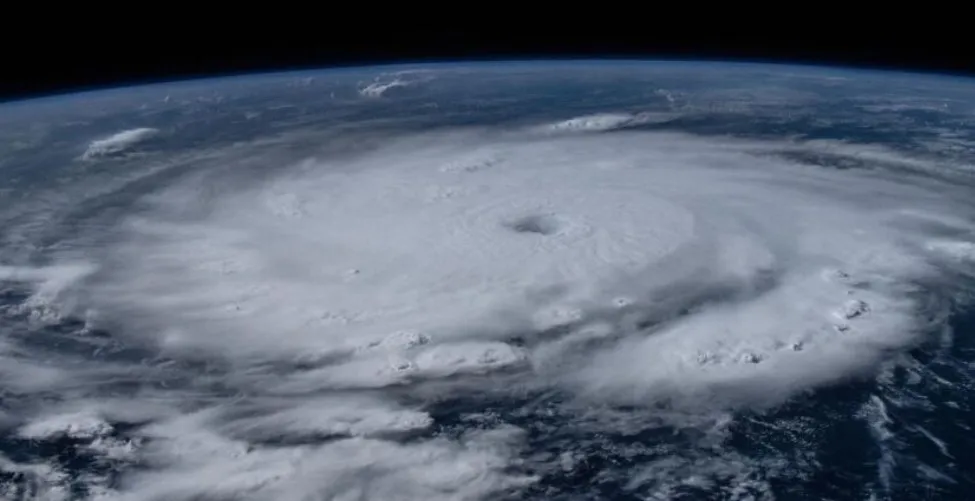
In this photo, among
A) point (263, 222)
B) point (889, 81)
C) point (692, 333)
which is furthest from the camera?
point (889, 81)

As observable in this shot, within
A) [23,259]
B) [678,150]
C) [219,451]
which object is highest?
[678,150]

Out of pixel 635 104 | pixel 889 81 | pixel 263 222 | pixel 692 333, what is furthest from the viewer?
pixel 889 81

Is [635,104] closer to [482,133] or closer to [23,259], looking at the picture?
[482,133]

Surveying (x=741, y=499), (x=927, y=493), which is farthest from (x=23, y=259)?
(x=927, y=493)

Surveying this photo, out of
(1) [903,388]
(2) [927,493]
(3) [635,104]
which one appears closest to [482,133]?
(3) [635,104]

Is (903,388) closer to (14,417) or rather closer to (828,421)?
(828,421)

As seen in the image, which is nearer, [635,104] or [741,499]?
[741,499]

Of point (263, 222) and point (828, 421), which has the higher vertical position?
point (263, 222)

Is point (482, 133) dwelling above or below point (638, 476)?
above

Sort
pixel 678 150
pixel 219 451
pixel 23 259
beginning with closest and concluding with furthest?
pixel 219 451
pixel 23 259
pixel 678 150
